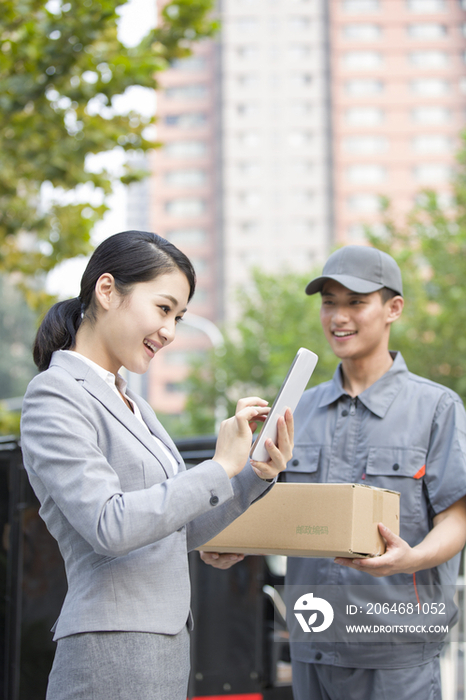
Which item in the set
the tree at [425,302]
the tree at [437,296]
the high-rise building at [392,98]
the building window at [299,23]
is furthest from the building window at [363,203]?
the tree at [437,296]

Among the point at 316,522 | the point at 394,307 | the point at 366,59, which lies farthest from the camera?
the point at 366,59

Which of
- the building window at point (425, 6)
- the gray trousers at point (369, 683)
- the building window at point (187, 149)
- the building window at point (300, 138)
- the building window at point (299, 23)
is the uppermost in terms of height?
the building window at point (425, 6)

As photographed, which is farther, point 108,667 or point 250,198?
point 250,198

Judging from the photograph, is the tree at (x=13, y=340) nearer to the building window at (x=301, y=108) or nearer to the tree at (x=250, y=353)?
the tree at (x=250, y=353)

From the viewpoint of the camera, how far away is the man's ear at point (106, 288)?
188cm

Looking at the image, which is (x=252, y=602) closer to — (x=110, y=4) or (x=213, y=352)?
(x=110, y=4)

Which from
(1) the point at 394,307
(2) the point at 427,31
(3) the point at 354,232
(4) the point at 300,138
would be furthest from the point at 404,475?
(2) the point at 427,31

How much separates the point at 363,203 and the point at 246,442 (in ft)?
214

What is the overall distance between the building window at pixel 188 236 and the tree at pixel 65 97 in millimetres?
63163

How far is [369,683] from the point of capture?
7.90ft

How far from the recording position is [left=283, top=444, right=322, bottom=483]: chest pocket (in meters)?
2.72

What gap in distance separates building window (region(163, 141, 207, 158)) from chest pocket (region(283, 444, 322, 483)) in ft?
238

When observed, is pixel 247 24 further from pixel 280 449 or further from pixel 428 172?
pixel 280 449

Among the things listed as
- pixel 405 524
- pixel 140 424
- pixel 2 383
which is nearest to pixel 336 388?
pixel 405 524
